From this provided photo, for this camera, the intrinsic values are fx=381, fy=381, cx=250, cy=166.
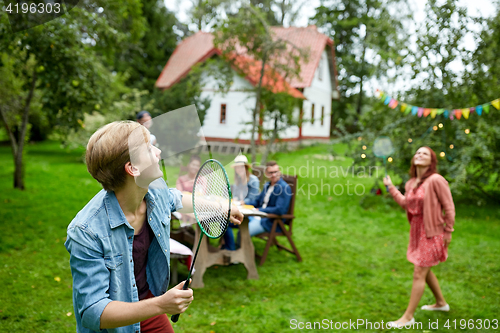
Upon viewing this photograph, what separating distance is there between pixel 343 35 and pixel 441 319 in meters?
29.5

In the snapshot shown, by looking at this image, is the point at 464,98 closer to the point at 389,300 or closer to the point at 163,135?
the point at 389,300

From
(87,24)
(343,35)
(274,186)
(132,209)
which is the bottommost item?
(274,186)

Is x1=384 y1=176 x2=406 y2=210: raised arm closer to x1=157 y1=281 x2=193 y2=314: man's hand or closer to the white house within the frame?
x1=157 y1=281 x2=193 y2=314: man's hand

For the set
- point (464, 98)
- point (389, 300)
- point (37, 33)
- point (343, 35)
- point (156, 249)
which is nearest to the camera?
point (156, 249)

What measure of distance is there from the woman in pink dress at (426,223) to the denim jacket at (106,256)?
2928mm

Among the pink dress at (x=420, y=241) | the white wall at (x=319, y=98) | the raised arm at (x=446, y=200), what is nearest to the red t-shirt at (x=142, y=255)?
the pink dress at (x=420, y=241)

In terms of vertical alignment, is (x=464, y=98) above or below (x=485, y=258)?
above

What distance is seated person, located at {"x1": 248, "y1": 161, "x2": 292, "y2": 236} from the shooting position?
556cm

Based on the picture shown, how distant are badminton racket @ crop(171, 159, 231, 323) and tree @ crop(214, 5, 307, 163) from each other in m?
7.87

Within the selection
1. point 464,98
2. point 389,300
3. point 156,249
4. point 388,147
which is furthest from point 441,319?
point 464,98

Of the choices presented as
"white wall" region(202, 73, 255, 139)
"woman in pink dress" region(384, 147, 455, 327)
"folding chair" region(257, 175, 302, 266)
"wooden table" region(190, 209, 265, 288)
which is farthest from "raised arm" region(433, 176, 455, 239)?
"white wall" region(202, 73, 255, 139)

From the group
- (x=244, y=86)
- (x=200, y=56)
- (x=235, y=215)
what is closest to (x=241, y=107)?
(x=244, y=86)

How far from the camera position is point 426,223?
381 centimetres

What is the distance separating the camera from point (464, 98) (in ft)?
28.3
